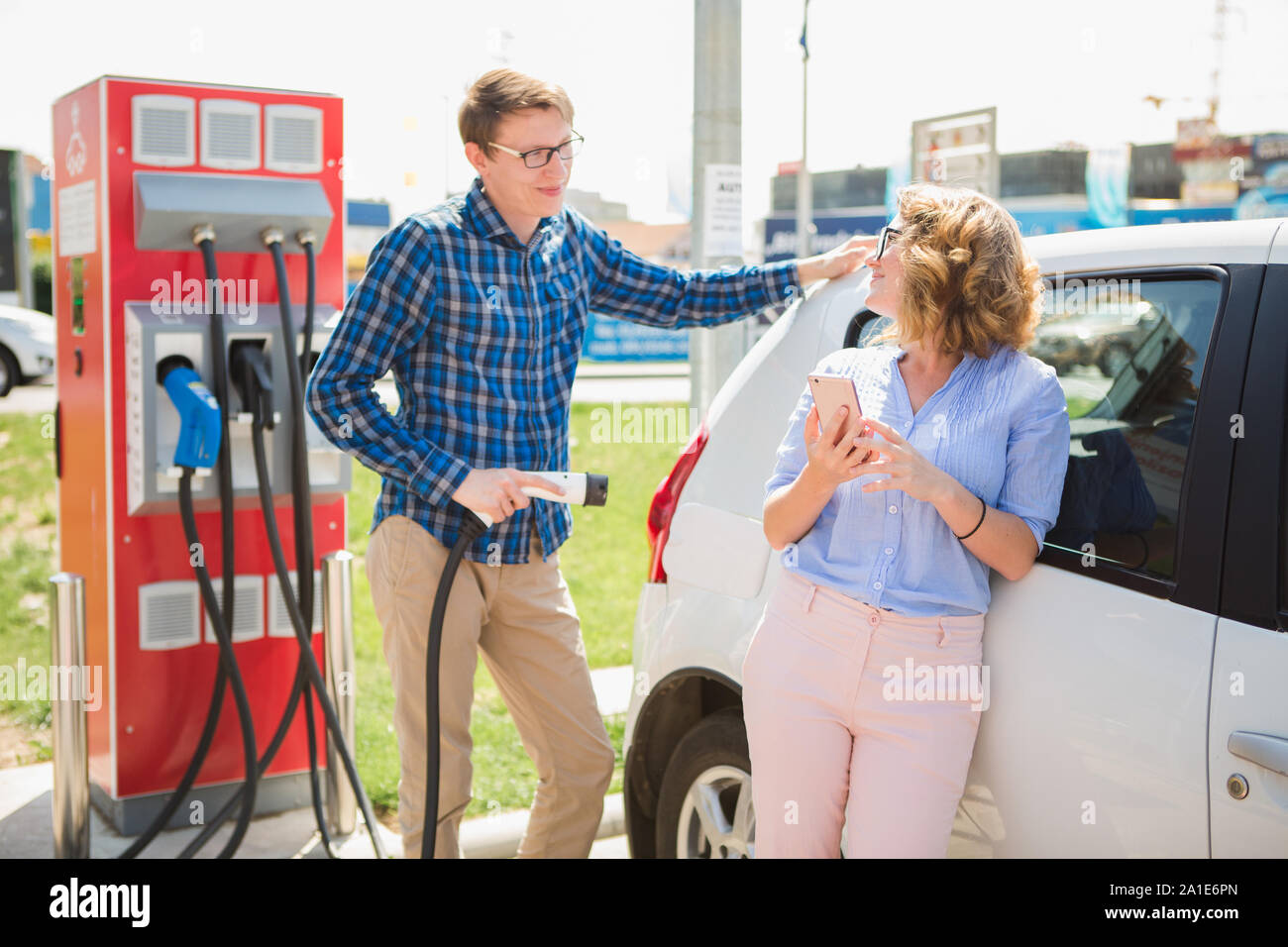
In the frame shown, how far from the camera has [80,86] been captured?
412cm

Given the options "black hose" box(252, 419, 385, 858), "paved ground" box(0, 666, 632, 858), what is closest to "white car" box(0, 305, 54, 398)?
"paved ground" box(0, 666, 632, 858)

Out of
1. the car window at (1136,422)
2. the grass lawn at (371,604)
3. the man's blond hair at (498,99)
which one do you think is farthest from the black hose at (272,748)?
the car window at (1136,422)

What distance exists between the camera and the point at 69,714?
143 inches

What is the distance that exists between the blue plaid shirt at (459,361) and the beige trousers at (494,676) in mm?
75

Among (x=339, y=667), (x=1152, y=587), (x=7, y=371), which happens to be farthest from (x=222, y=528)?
(x=7, y=371)

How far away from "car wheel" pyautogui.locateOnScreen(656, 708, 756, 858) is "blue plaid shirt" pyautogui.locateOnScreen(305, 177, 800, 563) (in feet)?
1.94

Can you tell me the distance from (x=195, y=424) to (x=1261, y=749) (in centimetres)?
311

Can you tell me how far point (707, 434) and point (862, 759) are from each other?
0.97 meters

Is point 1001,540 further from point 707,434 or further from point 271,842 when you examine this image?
point 271,842

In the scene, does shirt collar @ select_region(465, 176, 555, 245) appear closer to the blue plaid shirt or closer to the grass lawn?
the blue plaid shirt

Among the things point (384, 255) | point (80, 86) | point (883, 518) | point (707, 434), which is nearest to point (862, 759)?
point (883, 518)

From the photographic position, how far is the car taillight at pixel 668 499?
2.89m

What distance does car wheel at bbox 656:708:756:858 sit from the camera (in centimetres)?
272

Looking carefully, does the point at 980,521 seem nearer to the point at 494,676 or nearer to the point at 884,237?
the point at 884,237
